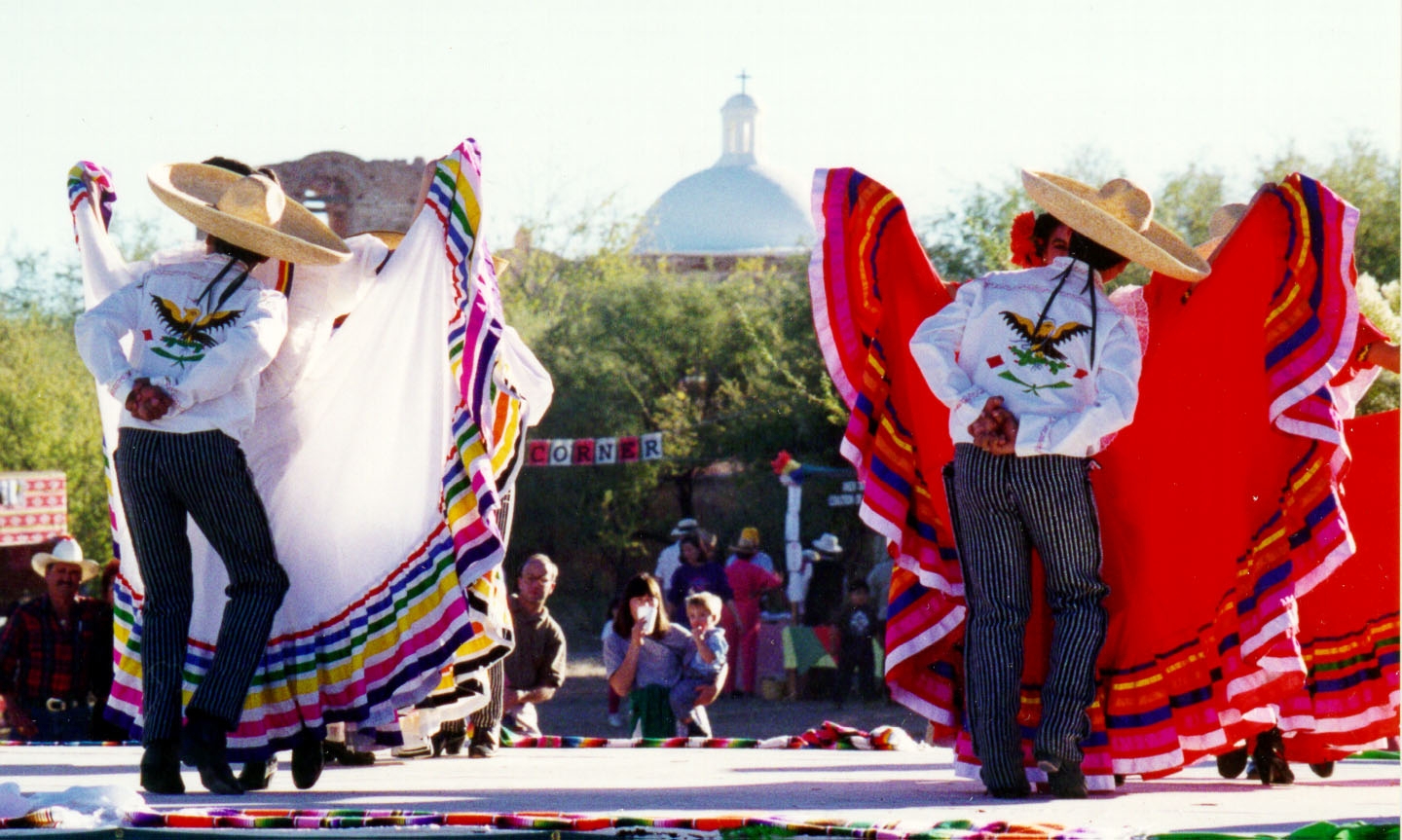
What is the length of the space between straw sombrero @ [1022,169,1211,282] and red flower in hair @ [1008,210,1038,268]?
14 centimetres

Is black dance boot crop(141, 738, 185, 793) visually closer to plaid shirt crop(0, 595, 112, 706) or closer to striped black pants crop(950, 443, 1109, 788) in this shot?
striped black pants crop(950, 443, 1109, 788)

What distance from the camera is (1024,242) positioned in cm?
458

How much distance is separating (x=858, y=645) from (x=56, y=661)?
726 cm

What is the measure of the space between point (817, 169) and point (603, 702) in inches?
458

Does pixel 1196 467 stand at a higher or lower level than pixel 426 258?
lower

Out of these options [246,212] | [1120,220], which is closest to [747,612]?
[246,212]

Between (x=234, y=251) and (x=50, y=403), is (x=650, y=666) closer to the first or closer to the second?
(x=234, y=251)

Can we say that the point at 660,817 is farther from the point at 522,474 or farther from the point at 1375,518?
the point at 522,474

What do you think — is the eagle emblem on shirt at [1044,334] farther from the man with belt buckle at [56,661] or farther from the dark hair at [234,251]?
the man with belt buckle at [56,661]

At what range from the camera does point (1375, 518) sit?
5.02m

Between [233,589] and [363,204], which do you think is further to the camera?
[363,204]

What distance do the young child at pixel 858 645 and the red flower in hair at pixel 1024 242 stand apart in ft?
30.9

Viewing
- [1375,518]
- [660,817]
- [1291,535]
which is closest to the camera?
[660,817]

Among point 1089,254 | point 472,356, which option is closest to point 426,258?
point 472,356
